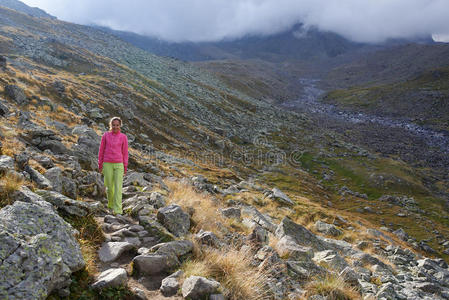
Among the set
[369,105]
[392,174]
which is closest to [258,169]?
[392,174]

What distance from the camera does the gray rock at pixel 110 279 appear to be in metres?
4.33

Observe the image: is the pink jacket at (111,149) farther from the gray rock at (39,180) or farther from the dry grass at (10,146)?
the dry grass at (10,146)

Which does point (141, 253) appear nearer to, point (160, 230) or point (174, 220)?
point (160, 230)

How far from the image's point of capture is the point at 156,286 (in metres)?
5.09

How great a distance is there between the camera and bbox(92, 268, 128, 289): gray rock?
14.2 feet

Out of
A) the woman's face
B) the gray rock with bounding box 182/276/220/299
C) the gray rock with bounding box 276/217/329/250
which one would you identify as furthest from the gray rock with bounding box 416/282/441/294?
the woman's face

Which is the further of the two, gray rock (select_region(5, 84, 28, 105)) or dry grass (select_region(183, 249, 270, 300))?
gray rock (select_region(5, 84, 28, 105))

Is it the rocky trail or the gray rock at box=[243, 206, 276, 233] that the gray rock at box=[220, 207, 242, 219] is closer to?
the rocky trail

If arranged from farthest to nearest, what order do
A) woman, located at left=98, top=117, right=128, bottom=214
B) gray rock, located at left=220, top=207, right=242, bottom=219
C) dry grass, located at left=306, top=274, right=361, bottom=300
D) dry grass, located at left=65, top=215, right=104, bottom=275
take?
1. gray rock, located at left=220, top=207, right=242, bottom=219
2. woman, located at left=98, top=117, right=128, bottom=214
3. dry grass, located at left=306, top=274, right=361, bottom=300
4. dry grass, located at left=65, top=215, right=104, bottom=275

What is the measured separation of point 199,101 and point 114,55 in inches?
1481

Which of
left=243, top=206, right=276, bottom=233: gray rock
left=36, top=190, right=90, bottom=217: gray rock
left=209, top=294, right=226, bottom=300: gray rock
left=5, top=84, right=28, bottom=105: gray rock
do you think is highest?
left=5, top=84, right=28, bottom=105: gray rock

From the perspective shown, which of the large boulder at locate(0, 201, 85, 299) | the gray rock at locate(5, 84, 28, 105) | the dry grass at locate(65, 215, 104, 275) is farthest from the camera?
the gray rock at locate(5, 84, 28, 105)

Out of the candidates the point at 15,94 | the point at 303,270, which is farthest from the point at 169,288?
the point at 15,94

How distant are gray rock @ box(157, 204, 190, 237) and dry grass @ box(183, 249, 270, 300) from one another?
5.30 ft
